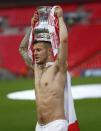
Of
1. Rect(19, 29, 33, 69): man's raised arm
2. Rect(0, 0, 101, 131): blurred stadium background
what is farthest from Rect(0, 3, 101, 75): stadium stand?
Rect(19, 29, 33, 69): man's raised arm

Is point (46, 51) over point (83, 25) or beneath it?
over

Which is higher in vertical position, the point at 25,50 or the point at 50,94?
the point at 25,50

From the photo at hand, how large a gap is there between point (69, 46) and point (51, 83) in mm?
15916

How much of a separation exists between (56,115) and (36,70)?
1.60 feet

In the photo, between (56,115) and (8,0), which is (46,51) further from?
(8,0)

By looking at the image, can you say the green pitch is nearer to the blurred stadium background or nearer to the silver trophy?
the blurred stadium background

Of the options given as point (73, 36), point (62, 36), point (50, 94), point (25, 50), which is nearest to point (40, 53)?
point (62, 36)

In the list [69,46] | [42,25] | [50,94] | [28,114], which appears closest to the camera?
[42,25]

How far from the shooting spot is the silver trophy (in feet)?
16.9

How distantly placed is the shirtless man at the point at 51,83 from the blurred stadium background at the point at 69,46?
6469 millimetres

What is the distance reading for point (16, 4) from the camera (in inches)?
989

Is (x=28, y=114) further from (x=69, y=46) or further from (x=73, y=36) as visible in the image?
(x=73, y=36)

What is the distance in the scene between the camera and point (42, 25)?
205 inches

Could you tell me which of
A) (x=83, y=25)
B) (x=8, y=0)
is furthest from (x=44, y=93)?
(x=8, y=0)
